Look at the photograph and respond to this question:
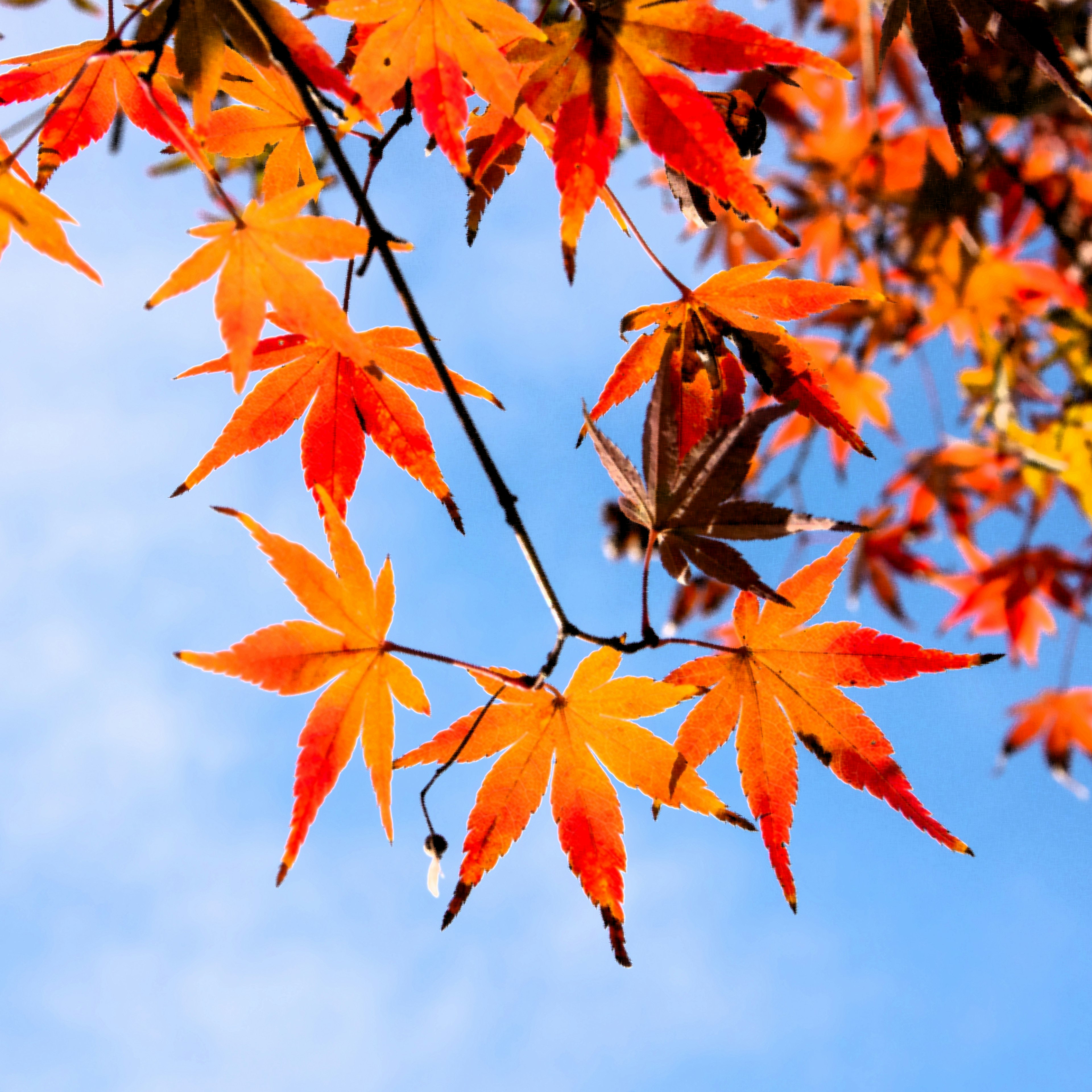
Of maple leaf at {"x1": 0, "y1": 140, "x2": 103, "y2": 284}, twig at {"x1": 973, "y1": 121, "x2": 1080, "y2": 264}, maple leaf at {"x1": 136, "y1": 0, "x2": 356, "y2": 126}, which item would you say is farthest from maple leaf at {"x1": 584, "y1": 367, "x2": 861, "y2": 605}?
twig at {"x1": 973, "y1": 121, "x2": 1080, "y2": 264}

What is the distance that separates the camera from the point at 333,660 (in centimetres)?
69

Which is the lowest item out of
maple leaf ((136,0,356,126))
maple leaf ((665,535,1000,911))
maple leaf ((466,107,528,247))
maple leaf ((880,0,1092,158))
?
maple leaf ((665,535,1000,911))

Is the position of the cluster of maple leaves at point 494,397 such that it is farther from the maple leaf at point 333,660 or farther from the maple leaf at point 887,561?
the maple leaf at point 887,561

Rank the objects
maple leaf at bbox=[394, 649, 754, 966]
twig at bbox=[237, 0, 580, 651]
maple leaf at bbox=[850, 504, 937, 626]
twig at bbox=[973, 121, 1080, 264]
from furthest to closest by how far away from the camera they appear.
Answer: maple leaf at bbox=[850, 504, 937, 626] < twig at bbox=[973, 121, 1080, 264] < maple leaf at bbox=[394, 649, 754, 966] < twig at bbox=[237, 0, 580, 651]

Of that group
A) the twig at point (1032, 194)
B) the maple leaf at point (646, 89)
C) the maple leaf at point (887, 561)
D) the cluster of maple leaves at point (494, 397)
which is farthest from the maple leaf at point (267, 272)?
the maple leaf at point (887, 561)

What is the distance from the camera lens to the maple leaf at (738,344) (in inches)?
27.8

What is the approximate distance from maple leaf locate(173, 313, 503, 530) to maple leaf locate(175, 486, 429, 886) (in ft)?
0.21

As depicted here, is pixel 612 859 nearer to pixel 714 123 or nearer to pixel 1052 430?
pixel 714 123

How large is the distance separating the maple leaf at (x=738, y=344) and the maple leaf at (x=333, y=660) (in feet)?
0.86

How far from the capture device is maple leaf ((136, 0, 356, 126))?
0.56m

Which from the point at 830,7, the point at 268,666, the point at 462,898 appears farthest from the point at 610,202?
the point at 830,7

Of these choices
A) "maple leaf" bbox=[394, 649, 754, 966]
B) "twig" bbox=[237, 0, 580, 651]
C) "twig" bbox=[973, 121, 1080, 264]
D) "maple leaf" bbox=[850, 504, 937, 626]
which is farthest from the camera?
"maple leaf" bbox=[850, 504, 937, 626]

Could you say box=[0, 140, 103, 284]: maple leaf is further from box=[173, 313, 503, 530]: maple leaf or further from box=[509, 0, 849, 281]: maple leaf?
box=[509, 0, 849, 281]: maple leaf

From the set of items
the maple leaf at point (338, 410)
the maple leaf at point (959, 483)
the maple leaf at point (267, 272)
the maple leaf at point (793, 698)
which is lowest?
the maple leaf at point (959, 483)
